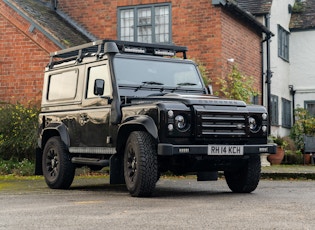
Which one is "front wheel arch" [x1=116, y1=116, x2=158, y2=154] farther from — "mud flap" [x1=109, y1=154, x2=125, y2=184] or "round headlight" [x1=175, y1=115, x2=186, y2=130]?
"round headlight" [x1=175, y1=115, x2=186, y2=130]

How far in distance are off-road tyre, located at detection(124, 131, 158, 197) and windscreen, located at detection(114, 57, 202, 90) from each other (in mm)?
1349

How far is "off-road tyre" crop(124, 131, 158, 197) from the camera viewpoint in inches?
378

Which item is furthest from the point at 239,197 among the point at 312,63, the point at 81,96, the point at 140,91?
the point at 312,63

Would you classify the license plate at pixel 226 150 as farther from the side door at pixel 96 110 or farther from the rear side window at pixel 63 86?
the rear side window at pixel 63 86

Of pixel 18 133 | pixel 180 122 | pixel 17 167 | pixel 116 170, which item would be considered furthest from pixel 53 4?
pixel 180 122

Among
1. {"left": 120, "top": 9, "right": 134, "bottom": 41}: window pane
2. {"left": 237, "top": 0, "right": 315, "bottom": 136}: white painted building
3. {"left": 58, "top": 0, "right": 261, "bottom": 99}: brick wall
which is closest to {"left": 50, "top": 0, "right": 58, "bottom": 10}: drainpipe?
{"left": 58, "top": 0, "right": 261, "bottom": 99}: brick wall

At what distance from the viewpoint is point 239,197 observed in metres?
10.1

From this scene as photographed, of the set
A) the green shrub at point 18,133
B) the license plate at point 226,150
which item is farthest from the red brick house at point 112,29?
the license plate at point 226,150

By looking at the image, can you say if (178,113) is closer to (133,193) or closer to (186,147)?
(186,147)

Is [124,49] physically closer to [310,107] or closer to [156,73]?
[156,73]

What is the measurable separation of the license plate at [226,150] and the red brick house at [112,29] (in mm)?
10697

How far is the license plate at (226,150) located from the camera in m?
9.82

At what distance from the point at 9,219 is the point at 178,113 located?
319cm

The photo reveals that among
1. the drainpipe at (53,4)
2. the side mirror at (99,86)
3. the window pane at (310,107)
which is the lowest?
the side mirror at (99,86)
